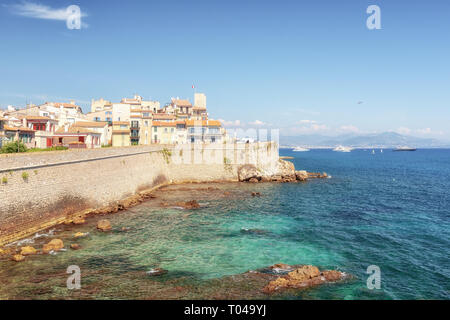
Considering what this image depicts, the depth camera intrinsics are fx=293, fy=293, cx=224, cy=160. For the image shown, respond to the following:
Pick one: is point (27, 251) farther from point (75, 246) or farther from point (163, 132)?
point (163, 132)

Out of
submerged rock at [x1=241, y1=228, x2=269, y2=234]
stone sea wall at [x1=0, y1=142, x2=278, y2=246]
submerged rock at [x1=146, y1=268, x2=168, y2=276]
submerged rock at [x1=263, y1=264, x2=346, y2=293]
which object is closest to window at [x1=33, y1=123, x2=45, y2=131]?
stone sea wall at [x1=0, y1=142, x2=278, y2=246]

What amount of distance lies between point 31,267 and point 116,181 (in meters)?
21.5

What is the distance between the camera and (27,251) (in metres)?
22.4

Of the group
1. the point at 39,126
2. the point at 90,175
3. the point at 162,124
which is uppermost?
the point at 162,124

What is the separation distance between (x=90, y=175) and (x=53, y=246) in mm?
13338

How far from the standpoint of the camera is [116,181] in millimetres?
41406

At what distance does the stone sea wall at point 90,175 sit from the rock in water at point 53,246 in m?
3.62

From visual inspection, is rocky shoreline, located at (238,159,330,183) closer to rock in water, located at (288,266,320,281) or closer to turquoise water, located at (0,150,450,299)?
turquoise water, located at (0,150,450,299)

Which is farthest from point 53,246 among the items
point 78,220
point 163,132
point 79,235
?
point 163,132

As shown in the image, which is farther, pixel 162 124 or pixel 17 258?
pixel 162 124

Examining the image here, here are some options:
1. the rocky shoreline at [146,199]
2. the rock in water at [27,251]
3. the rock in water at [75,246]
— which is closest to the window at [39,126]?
the rocky shoreline at [146,199]

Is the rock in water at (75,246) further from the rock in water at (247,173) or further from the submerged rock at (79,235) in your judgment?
the rock in water at (247,173)

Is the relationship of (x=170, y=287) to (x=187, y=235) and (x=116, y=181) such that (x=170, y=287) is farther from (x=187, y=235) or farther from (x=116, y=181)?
(x=116, y=181)

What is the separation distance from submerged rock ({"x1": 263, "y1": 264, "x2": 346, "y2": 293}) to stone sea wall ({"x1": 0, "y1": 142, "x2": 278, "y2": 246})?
21749 millimetres
